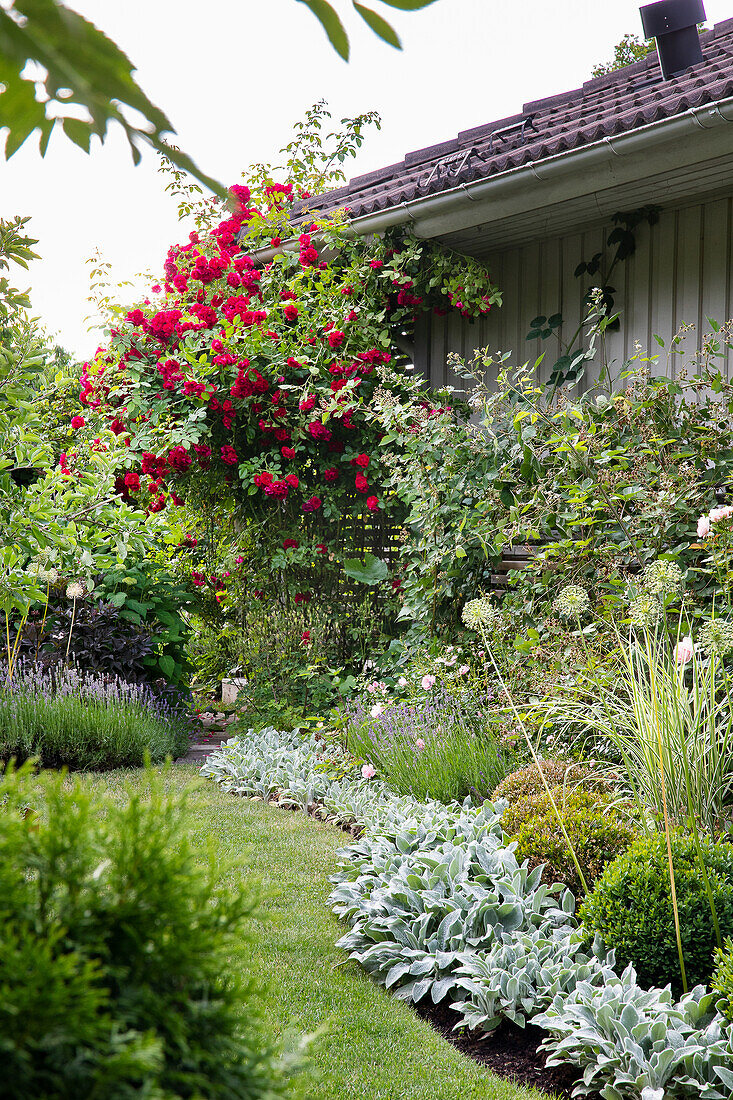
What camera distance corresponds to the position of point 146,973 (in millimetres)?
890

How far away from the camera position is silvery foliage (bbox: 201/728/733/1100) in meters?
1.94

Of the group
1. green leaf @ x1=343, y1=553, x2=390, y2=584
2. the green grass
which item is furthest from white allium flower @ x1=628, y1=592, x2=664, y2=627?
green leaf @ x1=343, y1=553, x2=390, y2=584

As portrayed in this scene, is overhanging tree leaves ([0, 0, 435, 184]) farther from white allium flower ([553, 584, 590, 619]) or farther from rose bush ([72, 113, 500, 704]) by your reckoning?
rose bush ([72, 113, 500, 704])

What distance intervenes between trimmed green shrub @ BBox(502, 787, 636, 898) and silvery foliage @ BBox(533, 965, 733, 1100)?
53cm

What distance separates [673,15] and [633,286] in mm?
1653

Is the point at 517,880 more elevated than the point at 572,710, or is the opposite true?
the point at 572,710

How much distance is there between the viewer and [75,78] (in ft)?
1.61

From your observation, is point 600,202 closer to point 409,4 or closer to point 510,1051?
point 510,1051

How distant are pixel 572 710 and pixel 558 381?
2426 mm

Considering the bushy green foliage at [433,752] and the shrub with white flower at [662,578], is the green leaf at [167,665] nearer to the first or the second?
the bushy green foliage at [433,752]

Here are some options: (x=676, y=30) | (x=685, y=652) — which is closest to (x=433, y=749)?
(x=685, y=652)

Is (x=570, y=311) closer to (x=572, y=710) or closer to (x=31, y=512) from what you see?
(x=572, y=710)

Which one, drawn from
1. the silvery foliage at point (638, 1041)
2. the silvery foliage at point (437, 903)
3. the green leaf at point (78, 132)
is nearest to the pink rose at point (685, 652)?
the silvery foliage at point (437, 903)

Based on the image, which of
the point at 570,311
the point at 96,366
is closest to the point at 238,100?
the point at 570,311
